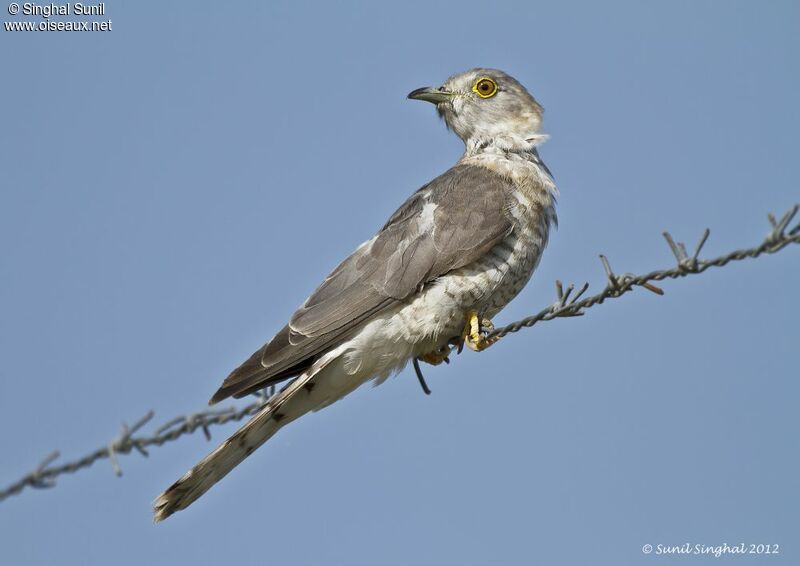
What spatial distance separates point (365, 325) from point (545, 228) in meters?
1.14

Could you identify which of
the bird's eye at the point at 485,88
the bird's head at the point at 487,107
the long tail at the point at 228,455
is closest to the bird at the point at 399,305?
the long tail at the point at 228,455

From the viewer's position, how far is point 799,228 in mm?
2939

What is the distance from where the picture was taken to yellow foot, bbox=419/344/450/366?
16.6ft

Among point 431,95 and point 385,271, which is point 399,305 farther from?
point 431,95

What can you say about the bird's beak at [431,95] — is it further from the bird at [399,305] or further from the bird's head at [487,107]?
the bird at [399,305]

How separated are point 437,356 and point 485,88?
199cm

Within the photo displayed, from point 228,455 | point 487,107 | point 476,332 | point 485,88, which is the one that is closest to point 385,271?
point 476,332

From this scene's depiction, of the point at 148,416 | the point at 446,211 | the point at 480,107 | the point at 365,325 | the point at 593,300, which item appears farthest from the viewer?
the point at 480,107

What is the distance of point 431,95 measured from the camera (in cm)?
629

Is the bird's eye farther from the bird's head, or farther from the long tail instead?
the long tail

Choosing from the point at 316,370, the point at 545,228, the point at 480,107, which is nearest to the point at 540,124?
the point at 480,107

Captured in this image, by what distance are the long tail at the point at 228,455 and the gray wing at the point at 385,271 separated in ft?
0.42

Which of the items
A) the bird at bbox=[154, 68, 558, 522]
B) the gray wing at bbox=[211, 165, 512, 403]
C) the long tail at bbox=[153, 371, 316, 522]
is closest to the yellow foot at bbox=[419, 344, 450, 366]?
the bird at bbox=[154, 68, 558, 522]

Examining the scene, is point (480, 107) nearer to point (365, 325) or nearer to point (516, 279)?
point (516, 279)
